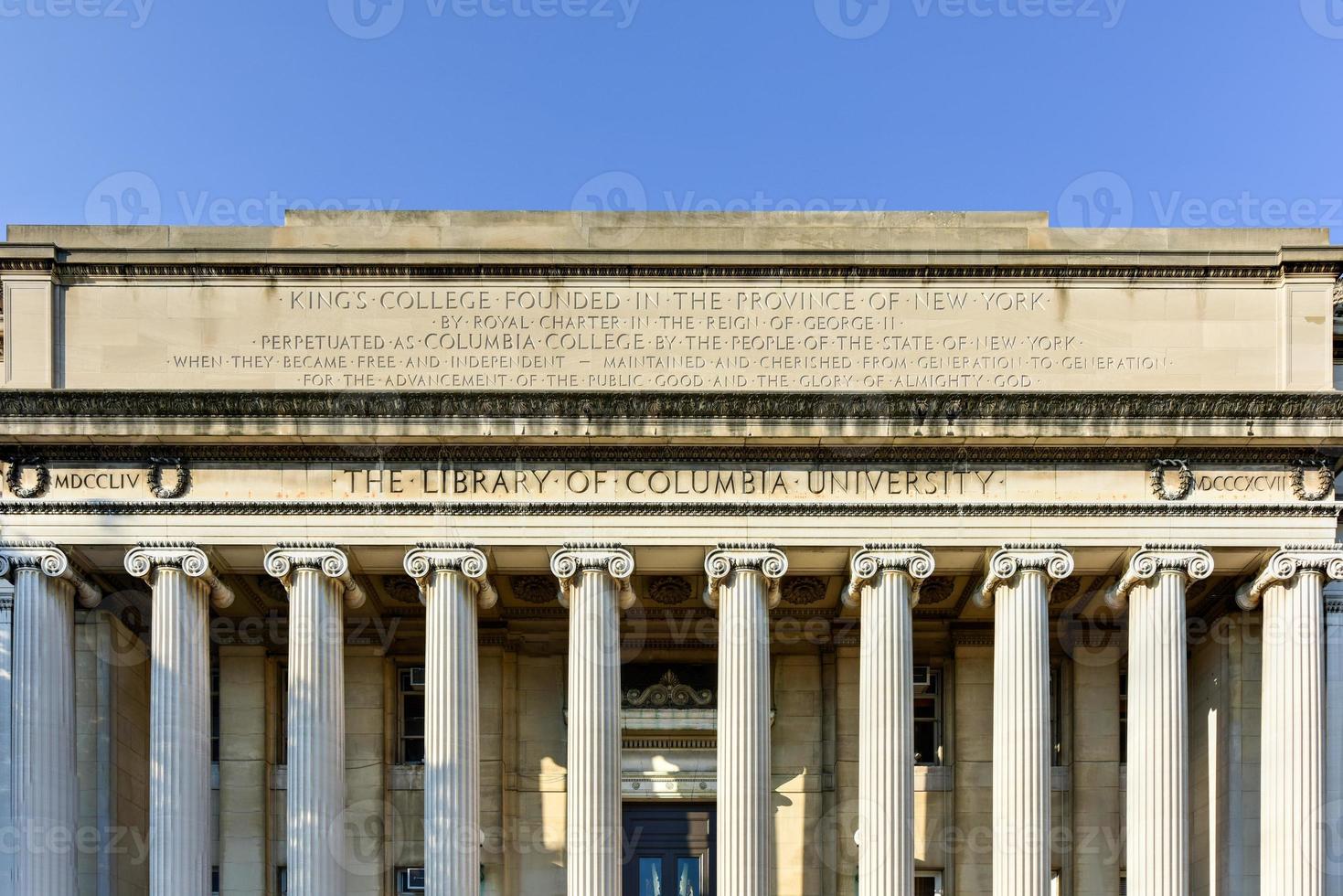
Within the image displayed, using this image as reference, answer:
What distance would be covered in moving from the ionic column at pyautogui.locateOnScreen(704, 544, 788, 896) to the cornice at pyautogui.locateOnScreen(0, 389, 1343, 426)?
2.74 meters

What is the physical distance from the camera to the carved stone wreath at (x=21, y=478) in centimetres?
3186

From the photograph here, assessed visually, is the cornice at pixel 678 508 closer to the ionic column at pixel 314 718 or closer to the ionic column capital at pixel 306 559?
the ionic column capital at pixel 306 559

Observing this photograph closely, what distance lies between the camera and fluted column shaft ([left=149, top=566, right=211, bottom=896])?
102ft

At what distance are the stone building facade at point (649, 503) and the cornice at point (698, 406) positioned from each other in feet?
0.22

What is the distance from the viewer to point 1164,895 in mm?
31312

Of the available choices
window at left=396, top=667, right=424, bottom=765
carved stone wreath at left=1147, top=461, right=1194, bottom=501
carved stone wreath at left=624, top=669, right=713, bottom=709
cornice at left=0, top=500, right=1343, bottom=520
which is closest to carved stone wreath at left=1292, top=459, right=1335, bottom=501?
cornice at left=0, top=500, right=1343, bottom=520

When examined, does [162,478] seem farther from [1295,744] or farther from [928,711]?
[1295,744]

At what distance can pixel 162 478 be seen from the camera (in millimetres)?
31922

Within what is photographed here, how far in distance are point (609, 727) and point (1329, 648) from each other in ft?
44.0

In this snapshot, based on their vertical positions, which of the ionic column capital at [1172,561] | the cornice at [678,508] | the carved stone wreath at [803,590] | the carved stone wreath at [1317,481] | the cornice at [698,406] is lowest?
the carved stone wreath at [803,590]

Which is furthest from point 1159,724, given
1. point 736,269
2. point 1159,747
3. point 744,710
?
point 736,269

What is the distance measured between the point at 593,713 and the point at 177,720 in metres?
7.49

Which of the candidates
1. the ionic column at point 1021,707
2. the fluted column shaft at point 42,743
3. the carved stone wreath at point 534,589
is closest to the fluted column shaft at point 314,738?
the fluted column shaft at point 42,743

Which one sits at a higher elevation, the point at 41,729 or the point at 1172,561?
the point at 1172,561
